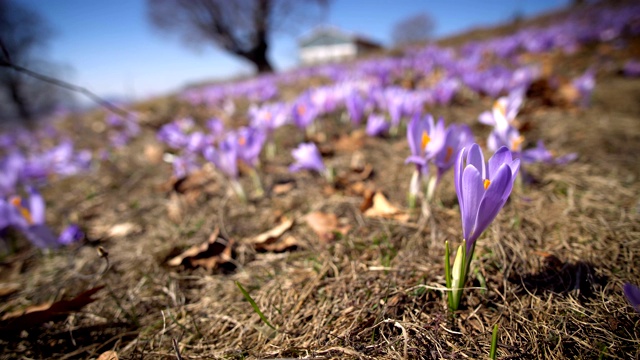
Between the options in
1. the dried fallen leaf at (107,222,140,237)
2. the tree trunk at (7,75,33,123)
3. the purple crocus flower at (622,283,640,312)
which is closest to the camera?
the purple crocus flower at (622,283,640,312)

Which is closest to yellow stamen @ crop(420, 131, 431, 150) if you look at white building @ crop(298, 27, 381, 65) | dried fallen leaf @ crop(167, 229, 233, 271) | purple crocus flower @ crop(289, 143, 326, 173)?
purple crocus flower @ crop(289, 143, 326, 173)

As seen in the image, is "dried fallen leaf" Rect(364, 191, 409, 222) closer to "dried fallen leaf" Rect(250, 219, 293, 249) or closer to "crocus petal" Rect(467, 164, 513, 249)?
"dried fallen leaf" Rect(250, 219, 293, 249)

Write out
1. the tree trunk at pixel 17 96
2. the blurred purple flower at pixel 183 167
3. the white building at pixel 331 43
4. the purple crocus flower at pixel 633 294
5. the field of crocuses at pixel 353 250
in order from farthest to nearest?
the white building at pixel 331 43 → the tree trunk at pixel 17 96 → the blurred purple flower at pixel 183 167 → the field of crocuses at pixel 353 250 → the purple crocus flower at pixel 633 294

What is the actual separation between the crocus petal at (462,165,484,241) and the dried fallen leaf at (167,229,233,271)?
957 mm

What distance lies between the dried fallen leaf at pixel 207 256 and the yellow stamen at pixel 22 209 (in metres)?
0.76

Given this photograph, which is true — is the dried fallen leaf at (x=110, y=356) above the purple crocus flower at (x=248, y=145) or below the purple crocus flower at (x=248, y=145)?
below

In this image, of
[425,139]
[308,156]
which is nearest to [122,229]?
[308,156]

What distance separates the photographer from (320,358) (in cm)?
74

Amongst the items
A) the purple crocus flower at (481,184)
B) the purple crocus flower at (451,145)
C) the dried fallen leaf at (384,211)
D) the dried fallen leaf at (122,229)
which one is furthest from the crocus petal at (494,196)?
the dried fallen leaf at (122,229)

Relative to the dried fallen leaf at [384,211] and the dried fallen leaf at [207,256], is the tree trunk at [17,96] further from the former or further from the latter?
the dried fallen leaf at [384,211]

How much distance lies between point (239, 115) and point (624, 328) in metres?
4.54

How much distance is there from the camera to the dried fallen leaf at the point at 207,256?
1297 mm

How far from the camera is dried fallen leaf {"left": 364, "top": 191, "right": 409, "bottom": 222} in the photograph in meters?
1.36

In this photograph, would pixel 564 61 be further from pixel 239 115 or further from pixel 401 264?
pixel 401 264
